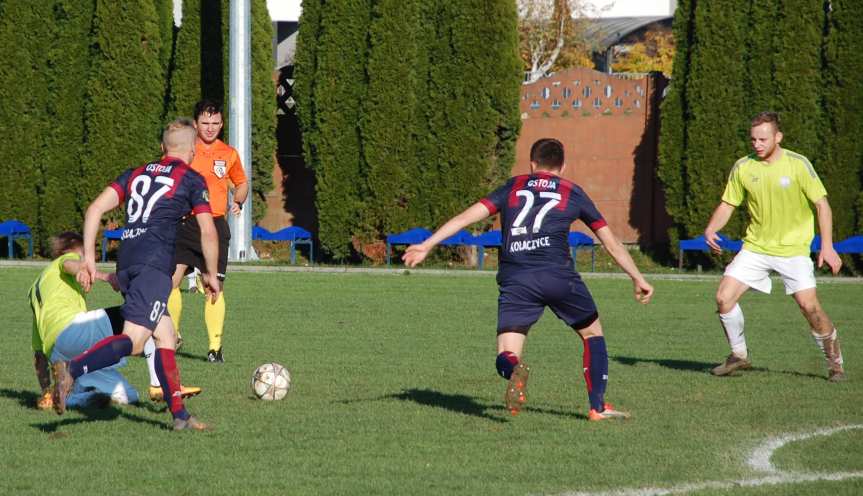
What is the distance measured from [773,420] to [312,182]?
1966 centimetres

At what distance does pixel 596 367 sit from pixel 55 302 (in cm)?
357

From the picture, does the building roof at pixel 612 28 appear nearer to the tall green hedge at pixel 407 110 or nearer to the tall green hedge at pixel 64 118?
the tall green hedge at pixel 407 110

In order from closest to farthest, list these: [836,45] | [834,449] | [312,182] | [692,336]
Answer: [834,449]
[692,336]
[836,45]
[312,182]

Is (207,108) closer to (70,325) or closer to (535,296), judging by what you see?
(70,325)

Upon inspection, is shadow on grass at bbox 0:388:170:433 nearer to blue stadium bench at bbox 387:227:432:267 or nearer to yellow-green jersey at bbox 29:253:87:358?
yellow-green jersey at bbox 29:253:87:358


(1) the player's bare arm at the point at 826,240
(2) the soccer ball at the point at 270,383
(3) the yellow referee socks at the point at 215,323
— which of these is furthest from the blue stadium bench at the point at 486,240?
(2) the soccer ball at the point at 270,383

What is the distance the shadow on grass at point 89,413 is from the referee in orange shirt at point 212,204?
1.60 meters

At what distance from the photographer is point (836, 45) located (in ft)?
74.5

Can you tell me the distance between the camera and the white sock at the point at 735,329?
34.8ft

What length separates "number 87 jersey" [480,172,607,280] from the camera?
7.91m

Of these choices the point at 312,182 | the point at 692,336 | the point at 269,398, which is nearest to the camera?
the point at 269,398

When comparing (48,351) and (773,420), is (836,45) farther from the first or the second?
(48,351)

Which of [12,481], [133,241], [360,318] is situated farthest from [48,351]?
[360,318]

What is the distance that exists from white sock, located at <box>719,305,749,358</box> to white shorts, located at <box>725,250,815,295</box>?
276 millimetres
